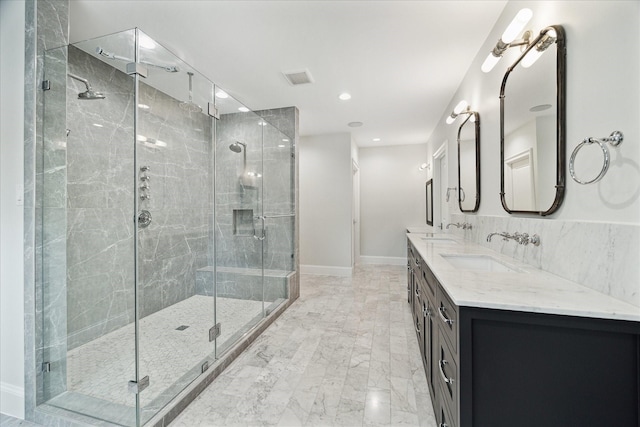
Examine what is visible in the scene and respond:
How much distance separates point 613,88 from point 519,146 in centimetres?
69

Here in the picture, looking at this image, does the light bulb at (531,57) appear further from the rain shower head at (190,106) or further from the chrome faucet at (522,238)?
the rain shower head at (190,106)

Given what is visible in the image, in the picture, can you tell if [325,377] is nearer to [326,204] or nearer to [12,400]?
[12,400]

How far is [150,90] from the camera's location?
219cm

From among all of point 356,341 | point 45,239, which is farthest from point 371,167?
point 45,239

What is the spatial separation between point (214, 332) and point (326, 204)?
10.3 ft

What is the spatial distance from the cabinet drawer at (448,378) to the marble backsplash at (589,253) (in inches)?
24.3

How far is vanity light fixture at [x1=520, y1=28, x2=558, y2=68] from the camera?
1.38 metres

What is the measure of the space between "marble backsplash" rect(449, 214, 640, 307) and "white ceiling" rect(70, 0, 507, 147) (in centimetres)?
154

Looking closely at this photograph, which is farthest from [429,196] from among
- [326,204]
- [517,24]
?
[517,24]

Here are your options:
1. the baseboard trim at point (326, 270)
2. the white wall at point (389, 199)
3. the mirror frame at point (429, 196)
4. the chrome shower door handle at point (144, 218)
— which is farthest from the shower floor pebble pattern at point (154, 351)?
the white wall at point (389, 199)

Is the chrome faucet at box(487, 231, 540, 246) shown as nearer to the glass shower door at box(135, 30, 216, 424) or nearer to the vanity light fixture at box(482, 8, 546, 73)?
the vanity light fixture at box(482, 8, 546, 73)

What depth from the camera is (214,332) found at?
2.27 m

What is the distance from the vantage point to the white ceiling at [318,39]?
6.21 feet

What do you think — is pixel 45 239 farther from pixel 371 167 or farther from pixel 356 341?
pixel 371 167
